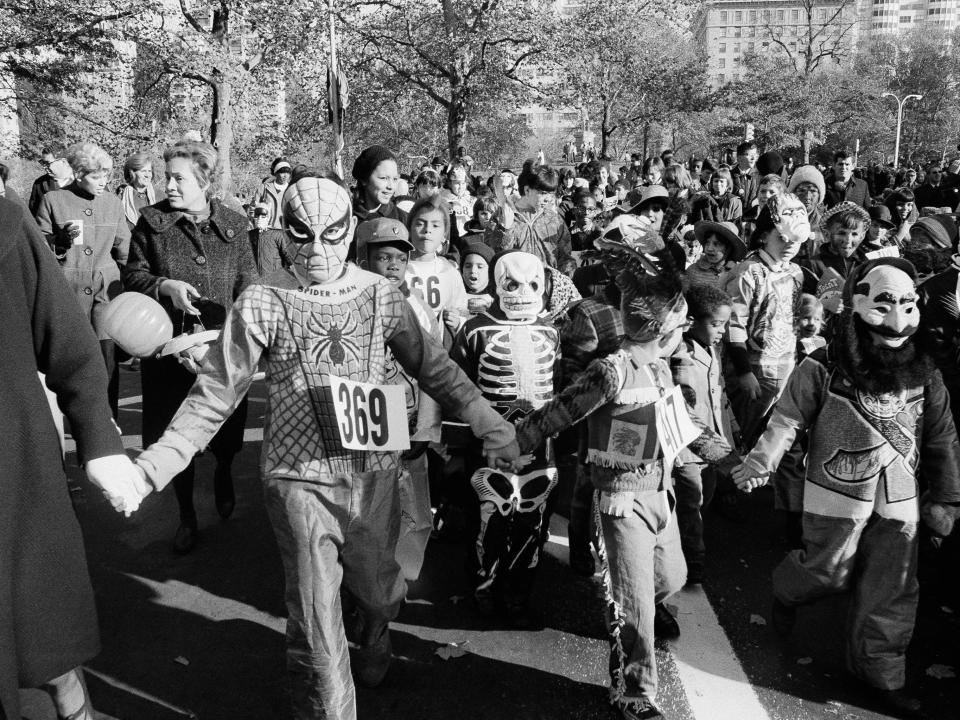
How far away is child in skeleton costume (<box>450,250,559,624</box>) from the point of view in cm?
438

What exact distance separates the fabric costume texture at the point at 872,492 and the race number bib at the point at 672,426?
Answer: 333 millimetres

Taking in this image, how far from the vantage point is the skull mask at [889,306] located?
11.9 feet

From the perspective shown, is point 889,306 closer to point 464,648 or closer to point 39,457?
point 464,648

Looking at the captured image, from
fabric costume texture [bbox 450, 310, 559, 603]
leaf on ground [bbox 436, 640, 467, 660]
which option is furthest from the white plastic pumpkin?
leaf on ground [bbox 436, 640, 467, 660]

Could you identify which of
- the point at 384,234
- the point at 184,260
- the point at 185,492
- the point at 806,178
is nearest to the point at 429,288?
the point at 384,234

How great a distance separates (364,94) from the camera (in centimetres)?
2823

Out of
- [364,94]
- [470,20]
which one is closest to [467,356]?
[470,20]

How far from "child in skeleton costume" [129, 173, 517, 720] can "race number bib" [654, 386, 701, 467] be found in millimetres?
1117

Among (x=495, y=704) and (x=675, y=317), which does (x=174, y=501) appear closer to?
(x=495, y=704)

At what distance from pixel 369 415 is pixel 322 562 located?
0.54 meters

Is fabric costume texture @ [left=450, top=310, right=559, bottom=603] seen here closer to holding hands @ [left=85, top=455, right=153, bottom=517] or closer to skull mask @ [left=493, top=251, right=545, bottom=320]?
skull mask @ [left=493, top=251, right=545, bottom=320]

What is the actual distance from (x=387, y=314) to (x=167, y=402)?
7.69 feet

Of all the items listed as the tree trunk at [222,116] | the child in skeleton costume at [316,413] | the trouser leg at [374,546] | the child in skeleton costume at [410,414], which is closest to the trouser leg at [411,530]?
the child in skeleton costume at [410,414]

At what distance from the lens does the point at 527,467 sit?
14.5 ft
